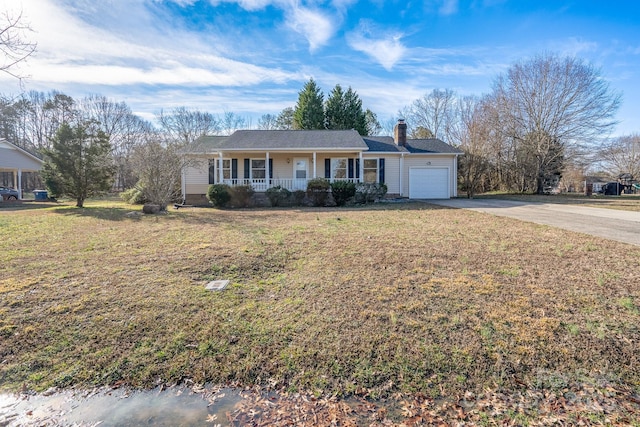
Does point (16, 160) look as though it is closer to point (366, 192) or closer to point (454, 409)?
point (366, 192)

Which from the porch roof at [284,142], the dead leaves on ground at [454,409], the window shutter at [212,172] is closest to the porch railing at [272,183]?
the porch roof at [284,142]

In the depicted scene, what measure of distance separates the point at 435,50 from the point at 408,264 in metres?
15.2

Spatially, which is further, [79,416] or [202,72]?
[202,72]

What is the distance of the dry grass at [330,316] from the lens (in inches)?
106

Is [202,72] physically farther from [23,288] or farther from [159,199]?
[23,288]

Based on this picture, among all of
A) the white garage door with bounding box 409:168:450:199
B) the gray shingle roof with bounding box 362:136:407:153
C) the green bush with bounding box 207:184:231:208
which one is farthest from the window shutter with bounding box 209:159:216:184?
the white garage door with bounding box 409:168:450:199

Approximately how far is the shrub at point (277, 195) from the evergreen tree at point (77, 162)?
8089 mm

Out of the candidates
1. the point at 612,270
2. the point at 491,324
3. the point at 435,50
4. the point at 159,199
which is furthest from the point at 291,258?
the point at 435,50

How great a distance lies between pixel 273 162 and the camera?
19234 mm

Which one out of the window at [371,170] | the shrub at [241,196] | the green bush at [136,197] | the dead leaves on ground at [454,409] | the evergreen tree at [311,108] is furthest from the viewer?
the evergreen tree at [311,108]

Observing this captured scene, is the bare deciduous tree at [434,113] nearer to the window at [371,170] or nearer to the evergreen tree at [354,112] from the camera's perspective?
the evergreen tree at [354,112]

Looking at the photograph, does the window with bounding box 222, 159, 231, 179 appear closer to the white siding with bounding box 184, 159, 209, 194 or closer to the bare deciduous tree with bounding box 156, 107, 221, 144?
the white siding with bounding box 184, 159, 209, 194

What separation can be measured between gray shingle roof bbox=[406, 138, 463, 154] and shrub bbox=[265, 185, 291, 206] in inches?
350

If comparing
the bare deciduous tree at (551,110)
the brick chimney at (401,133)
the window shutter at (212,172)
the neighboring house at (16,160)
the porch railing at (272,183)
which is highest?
the bare deciduous tree at (551,110)
